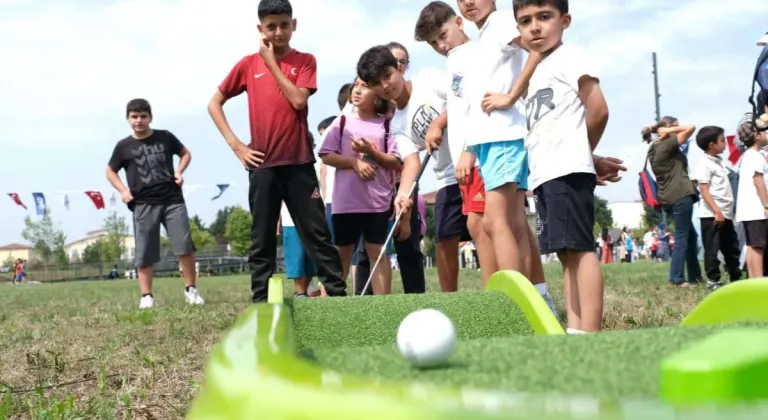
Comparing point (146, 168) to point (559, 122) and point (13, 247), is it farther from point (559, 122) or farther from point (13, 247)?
point (13, 247)

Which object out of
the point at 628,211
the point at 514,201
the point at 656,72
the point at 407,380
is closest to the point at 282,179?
the point at 514,201

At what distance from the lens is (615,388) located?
47.8 inches

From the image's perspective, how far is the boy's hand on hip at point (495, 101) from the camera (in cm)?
406

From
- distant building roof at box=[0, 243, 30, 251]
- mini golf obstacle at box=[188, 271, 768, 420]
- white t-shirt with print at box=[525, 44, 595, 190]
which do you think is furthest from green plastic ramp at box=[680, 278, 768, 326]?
distant building roof at box=[0, 243, 30, 251]

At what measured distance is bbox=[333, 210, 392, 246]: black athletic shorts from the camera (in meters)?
5.60

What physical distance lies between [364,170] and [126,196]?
9.82 feet

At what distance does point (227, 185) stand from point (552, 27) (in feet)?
95.5

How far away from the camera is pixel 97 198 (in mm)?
36438

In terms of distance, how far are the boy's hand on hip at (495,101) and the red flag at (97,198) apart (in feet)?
112

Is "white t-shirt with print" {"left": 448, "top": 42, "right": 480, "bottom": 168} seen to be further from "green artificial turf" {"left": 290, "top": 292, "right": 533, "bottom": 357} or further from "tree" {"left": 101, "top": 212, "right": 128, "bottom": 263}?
"tree" {"left": 101, "top": 212, "right": 128, "bottom": 263}

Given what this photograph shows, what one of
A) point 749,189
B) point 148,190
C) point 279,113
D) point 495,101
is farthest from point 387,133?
point 749,189

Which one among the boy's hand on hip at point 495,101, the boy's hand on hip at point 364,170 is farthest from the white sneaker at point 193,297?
the boy's hand on hip at point 495,101

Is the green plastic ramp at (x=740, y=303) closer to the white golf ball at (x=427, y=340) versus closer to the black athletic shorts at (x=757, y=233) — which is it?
the white golf ball at (x=427, y=340)

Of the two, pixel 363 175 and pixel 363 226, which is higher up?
pixel 363 175
